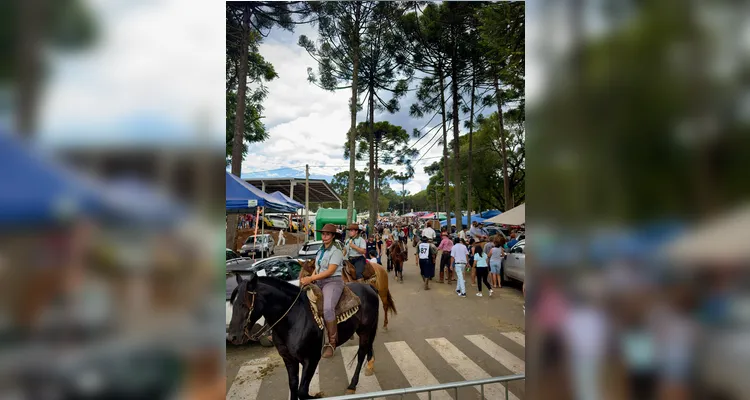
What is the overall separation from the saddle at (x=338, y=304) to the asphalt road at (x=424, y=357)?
70 centimetres

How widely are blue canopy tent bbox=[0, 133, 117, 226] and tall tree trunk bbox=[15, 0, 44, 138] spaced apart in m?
0.06

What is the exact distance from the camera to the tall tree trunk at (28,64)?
766mm

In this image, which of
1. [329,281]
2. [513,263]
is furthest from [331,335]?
[513,263]

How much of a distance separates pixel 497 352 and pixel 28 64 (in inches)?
151

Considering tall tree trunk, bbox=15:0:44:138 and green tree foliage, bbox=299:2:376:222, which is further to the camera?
green tree foliage, bbox=299:2:376:222

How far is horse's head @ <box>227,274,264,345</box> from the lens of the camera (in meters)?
2.11

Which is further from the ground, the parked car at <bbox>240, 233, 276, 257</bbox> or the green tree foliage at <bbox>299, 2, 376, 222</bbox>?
the green tree foliage at <bbox>299, 2, 376, 222</bbox>

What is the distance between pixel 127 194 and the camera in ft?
2.78

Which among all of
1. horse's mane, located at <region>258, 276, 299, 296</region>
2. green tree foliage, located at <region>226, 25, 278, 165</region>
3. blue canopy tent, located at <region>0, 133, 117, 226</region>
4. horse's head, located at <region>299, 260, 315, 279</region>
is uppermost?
green tree foliage, located at <region>226, 25, 278, 165</region>

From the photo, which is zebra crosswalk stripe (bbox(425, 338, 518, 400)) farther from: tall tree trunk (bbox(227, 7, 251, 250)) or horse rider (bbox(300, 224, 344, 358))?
tall tree trunk (bbox(227, 7, 251, 250))

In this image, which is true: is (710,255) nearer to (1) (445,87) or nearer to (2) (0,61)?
(2) (0,61)

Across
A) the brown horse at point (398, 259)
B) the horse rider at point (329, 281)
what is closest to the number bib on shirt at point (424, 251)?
the brown horse at point (398, 259)

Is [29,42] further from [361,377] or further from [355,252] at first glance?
[355,252]

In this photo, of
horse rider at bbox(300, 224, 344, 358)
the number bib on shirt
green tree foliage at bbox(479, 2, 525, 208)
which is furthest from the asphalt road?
green tree foliage at bbox(479, 2, 525, 208)
